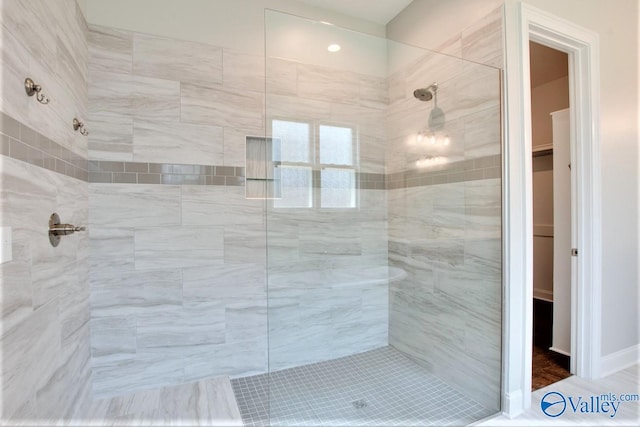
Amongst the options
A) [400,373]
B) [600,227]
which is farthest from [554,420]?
[600,227]

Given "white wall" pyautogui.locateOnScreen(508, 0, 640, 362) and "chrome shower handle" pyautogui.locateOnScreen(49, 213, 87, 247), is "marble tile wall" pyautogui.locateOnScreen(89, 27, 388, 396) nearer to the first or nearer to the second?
"chrome shower handle" pyautogui.locateOnScreen(49, 213, 87, 247)

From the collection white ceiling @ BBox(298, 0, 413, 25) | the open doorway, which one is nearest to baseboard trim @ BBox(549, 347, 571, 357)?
the open doorway

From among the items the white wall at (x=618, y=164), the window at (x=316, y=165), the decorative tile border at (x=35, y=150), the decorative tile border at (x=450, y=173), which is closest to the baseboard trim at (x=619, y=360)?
the white wall at (x=618, y=164)

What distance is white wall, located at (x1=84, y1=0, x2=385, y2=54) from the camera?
6.53ft

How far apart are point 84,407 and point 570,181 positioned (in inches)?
134

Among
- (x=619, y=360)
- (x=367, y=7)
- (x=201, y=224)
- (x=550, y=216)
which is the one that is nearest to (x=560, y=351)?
(x=619, y=360)

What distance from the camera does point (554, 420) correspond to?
1.75 metres

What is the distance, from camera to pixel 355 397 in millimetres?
1884

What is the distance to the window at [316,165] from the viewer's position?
71.3 inches

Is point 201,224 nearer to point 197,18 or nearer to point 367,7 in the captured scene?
point 197,18

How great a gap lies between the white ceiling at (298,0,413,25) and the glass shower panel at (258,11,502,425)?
0.52m

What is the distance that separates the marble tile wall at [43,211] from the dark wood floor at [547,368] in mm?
2626

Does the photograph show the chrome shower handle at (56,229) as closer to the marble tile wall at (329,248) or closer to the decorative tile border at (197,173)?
the decorative tile border at (197,173)

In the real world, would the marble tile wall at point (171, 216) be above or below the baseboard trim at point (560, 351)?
above
